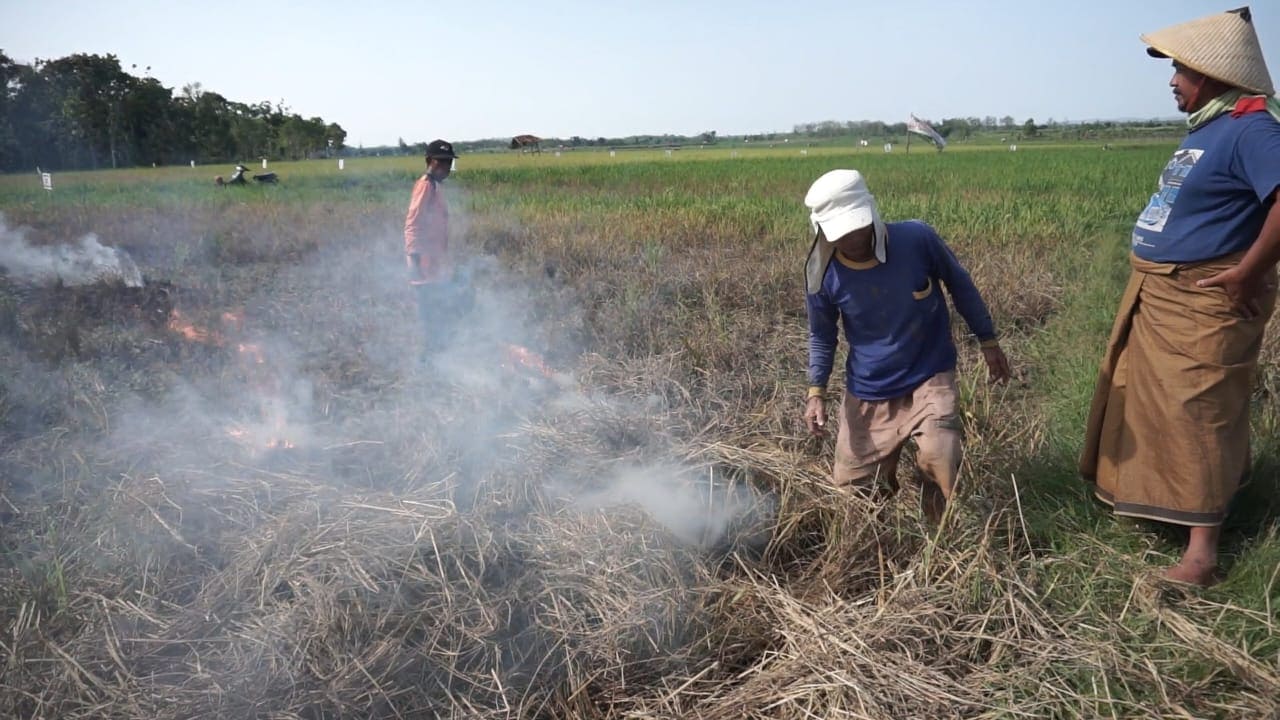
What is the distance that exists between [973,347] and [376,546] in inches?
146

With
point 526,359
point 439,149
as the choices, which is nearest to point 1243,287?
point 526,359

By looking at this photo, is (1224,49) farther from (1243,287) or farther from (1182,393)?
(1182,393)

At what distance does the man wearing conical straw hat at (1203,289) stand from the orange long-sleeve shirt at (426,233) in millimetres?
3868

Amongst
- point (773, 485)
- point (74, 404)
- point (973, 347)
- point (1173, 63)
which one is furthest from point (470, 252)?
point (1173, 63)

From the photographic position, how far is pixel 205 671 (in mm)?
1989

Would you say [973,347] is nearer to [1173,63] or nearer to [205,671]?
[1173,63]

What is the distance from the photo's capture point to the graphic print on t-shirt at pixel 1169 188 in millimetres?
2160

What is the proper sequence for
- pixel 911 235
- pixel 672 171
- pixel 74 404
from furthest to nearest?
pixel 672 171, pixel 74 404, pixel 911 235

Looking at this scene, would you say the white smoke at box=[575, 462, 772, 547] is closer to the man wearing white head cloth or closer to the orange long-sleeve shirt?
the man wearing white head cloth

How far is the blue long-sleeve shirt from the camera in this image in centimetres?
242

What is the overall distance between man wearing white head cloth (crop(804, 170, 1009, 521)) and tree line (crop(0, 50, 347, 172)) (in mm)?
8085

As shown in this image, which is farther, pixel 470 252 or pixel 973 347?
pixel 470 252

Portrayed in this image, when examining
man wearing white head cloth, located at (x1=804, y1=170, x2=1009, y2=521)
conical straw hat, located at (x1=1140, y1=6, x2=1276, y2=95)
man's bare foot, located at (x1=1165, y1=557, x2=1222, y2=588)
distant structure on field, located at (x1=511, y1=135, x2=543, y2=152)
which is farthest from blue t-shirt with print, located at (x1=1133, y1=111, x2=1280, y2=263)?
distant structure on field, located at (x1=511, y1=135, x2=543, y2=152)

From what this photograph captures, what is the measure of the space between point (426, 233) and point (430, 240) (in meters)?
0.05
